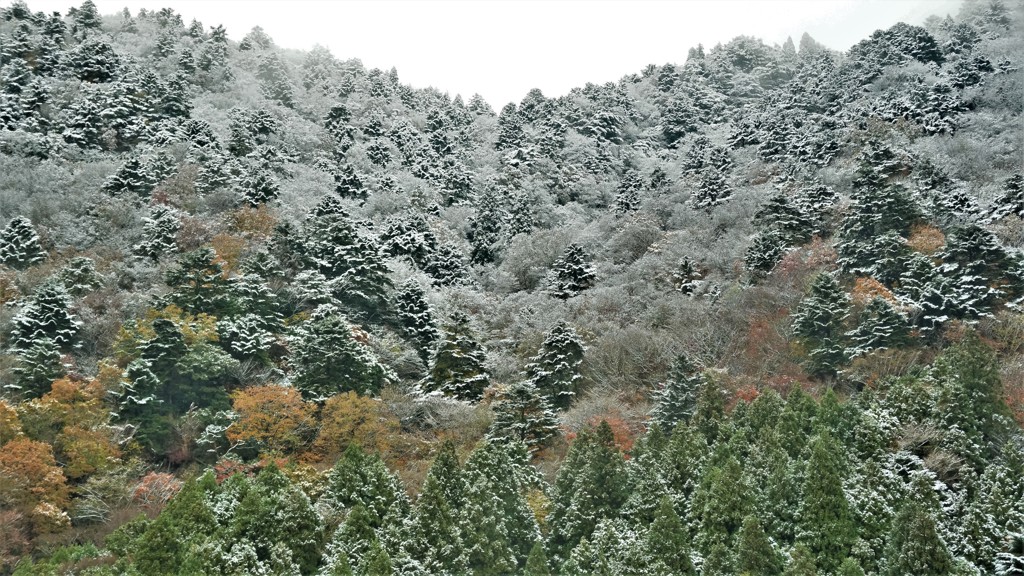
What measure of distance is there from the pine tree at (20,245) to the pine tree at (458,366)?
84.5 feet

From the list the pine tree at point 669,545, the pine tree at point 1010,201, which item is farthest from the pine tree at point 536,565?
the pine tree at point 1010,201

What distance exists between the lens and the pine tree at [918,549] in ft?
53.9

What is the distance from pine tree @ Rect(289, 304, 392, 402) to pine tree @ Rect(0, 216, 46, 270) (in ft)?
66.1

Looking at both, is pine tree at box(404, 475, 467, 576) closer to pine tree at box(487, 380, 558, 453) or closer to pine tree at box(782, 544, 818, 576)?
pine tree at box(487, 380, 558, 453)

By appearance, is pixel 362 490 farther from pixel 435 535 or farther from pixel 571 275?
pixel 571 275

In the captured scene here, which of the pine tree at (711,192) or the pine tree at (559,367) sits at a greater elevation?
the pine tree at (711,192)

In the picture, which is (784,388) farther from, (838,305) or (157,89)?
(157,89)

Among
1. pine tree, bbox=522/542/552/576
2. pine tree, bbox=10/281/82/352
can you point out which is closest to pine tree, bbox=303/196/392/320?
pine tree, bbox=10/281/82/352

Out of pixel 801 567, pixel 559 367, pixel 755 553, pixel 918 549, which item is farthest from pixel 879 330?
pixel 801 567

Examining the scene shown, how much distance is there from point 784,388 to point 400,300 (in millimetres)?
23979

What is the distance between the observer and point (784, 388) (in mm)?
32125

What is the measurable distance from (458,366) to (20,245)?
2829cm

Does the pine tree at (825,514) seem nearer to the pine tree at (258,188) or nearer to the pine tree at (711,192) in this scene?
the pine tree at (711,192)

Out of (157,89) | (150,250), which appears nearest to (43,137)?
(157,89)
